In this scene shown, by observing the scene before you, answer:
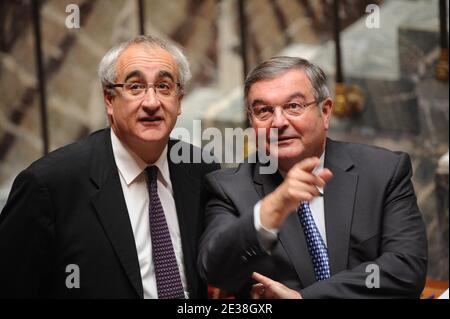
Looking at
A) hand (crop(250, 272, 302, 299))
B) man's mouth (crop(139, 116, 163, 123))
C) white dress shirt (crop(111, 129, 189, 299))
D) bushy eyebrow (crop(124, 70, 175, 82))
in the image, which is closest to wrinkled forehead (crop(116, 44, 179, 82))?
bushy eyebrow (crop(124, 70, 175, 82))

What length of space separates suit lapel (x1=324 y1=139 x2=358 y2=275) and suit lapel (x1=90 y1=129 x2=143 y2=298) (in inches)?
20.7

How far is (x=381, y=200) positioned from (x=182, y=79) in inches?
25.4

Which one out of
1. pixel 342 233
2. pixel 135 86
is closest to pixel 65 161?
pixel 135 86

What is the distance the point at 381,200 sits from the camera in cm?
237

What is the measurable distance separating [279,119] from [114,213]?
0.51 metres

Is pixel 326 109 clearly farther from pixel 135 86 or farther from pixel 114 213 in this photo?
pixel 114 213

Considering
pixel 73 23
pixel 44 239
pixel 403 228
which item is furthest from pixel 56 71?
pixel 403 228

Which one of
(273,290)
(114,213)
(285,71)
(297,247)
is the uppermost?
(285,71)

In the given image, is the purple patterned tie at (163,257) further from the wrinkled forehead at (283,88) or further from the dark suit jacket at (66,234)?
the wrinkled forehead at (283,88)

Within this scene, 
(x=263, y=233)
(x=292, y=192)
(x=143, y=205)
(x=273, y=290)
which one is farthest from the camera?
(x=143, y=205)

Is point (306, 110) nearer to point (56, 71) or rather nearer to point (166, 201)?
point (166, 201)

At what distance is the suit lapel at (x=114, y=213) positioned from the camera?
7.56 ft

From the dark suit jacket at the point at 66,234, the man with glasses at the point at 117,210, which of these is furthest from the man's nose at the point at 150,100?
the dark suit jacket at the point at 66,234

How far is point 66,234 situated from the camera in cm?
230
